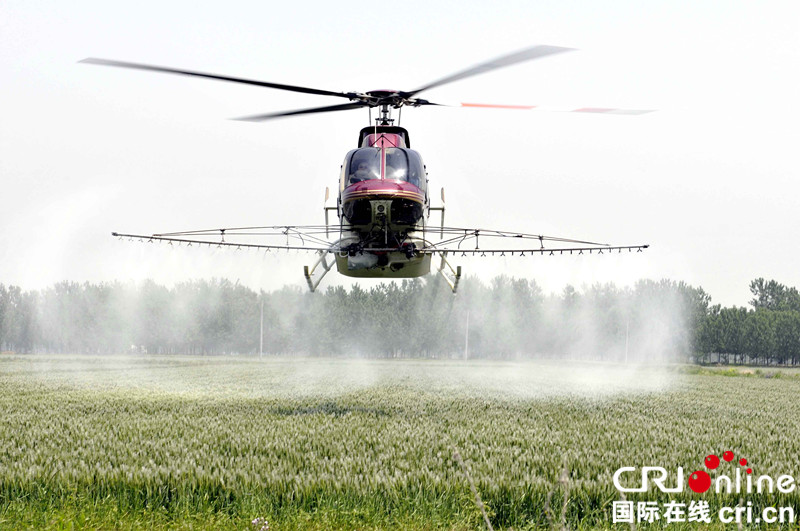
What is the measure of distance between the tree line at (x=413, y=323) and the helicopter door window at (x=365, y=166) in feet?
309

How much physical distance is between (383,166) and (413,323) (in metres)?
112

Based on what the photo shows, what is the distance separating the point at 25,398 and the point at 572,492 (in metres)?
25.4

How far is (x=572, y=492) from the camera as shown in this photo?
36.5ft

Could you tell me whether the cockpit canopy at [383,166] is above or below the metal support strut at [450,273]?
above

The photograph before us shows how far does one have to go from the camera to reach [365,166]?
17172mm

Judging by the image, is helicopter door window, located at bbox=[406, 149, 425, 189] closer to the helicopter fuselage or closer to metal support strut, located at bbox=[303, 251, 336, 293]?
the helicopter fuselage

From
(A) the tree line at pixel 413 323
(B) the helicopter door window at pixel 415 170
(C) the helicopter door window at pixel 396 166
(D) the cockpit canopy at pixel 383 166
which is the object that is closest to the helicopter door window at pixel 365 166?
(D) the cockpit canopy at pixel 383 166

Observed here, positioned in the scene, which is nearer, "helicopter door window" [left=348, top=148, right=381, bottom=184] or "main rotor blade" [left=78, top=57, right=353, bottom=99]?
"main rotor blade" [left=78, top=57, right=353, bottom=99]

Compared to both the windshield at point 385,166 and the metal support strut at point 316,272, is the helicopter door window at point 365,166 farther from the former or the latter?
the metal support strut at point 316,272

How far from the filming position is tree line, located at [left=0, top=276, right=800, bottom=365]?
122 meters

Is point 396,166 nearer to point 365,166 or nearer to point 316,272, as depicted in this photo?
point 365,166

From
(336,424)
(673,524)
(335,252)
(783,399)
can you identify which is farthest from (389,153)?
(783,399)

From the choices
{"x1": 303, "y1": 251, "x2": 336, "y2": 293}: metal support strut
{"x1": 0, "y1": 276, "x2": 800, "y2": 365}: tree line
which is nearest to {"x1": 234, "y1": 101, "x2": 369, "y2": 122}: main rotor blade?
{"x1": 303, "y1": 251, "x2": 336, "y2": 293}: metal support strut

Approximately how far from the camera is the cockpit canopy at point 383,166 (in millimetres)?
17078
